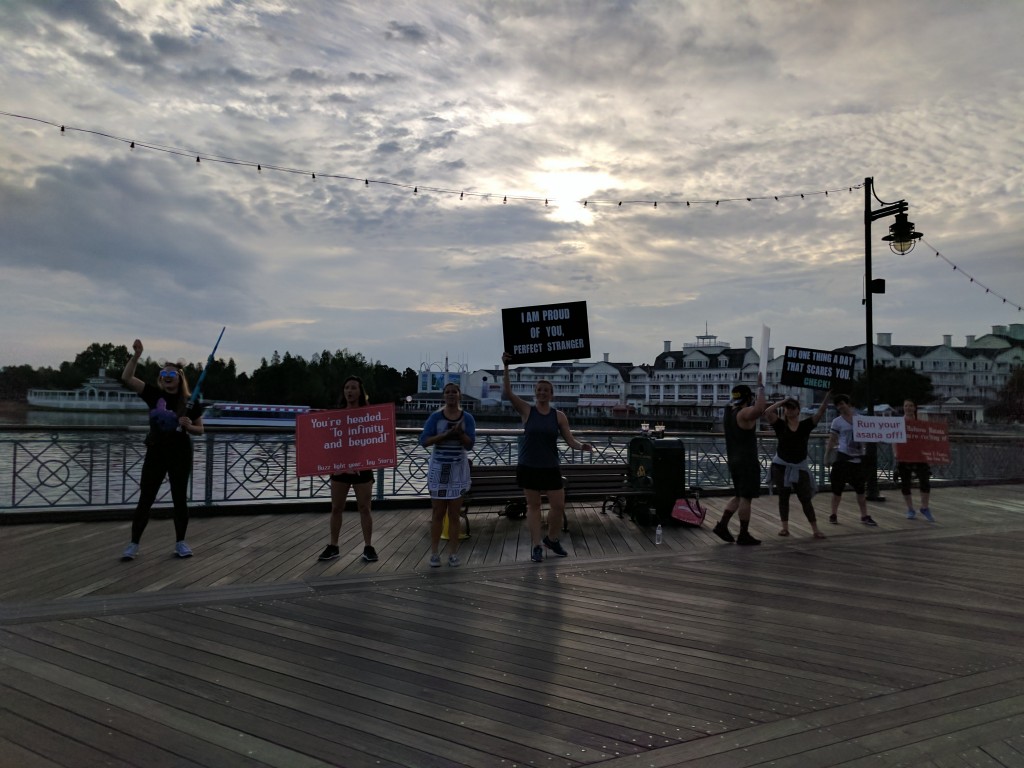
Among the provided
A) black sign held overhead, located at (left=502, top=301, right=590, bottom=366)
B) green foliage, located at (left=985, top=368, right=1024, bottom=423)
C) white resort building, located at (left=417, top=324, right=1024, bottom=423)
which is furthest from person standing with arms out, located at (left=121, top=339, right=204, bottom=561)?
white resort building, located at (left=417, top=324, right=1024, bottom=423)

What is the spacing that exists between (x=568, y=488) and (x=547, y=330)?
235 centimetres

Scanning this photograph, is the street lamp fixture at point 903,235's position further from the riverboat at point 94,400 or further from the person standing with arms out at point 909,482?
the riverboat at point 94,400

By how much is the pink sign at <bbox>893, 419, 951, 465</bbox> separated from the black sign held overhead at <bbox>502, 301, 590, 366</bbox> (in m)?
5.92

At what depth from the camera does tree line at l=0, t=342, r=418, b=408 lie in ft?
362

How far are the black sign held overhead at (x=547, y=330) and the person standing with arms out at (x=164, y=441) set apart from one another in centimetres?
347

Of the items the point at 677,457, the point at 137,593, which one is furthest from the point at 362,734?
the point at 677,457

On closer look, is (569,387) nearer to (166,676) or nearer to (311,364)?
(311,364)

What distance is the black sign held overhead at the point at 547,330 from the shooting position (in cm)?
787

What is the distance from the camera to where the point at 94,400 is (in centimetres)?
8438

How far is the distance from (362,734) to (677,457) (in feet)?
22.3

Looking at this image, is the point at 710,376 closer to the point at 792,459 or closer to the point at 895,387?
the point at 895,387

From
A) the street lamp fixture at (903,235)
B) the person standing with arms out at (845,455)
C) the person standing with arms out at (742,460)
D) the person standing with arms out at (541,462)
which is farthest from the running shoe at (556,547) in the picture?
the street lamp fixture at (903,235)

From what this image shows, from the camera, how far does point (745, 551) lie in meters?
7.73

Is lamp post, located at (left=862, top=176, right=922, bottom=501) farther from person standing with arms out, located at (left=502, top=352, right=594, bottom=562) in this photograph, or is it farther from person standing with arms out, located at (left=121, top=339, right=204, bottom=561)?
person standing with arms out, located at (left=121, top=339, right=204, bottom=561)
